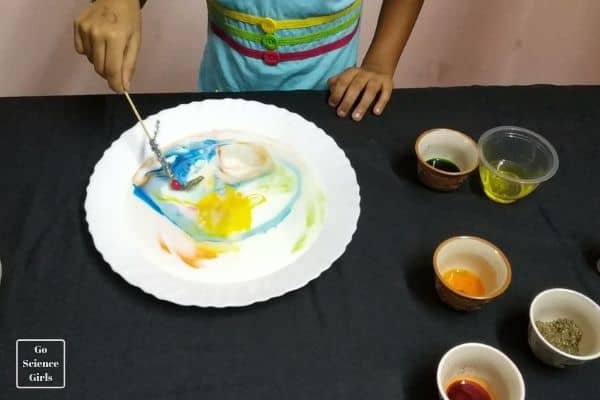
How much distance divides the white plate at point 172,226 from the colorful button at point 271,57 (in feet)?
0.43

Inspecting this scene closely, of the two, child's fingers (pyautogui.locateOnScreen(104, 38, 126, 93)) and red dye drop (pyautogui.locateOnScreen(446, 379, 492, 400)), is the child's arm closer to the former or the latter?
child's fingers (pyautogui.locateOnScreen(104, 38, 126, 93))

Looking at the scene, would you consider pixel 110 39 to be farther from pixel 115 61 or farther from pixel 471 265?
pixel 471 265

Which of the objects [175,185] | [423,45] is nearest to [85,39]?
[175,185]

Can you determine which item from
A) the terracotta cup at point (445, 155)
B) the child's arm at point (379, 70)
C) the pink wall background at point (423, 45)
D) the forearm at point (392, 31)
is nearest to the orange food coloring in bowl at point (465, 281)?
the terracotta cup at point (445, 155)

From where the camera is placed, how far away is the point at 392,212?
0.71 meters

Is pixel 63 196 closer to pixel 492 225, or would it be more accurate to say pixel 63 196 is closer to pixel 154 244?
pixel 154 244

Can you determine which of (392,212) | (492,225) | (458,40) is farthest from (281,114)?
(458,40)

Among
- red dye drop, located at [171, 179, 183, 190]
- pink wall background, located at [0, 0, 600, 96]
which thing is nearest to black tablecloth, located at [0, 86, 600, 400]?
red dye drop, located at [171, 179, 183, 190]

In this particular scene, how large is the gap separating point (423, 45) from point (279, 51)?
33.3 inches

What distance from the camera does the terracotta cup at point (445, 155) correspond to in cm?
71

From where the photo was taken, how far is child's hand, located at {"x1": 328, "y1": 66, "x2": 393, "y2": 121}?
2.71ft

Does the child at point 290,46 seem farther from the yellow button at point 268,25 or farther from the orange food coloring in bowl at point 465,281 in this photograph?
the orange food coloring in bowl at point 465,281

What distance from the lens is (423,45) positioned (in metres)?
1.64

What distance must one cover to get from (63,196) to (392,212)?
0.41 meters
